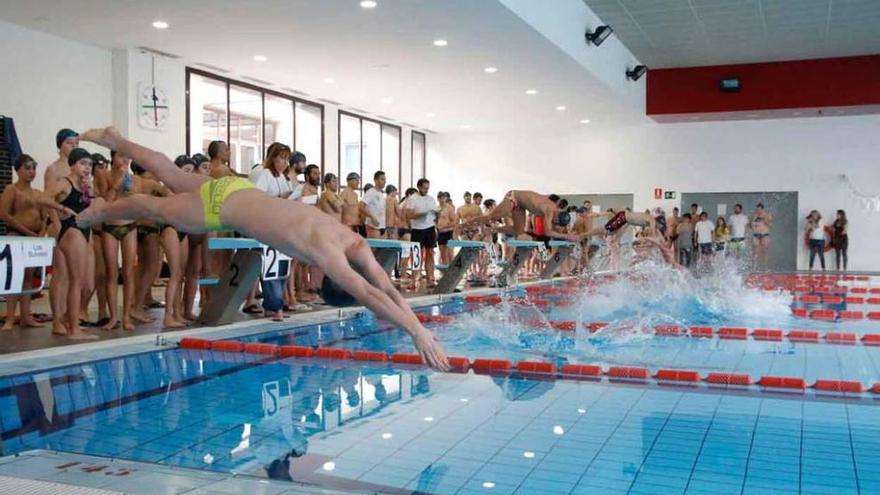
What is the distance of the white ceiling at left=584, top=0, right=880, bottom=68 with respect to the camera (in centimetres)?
1338

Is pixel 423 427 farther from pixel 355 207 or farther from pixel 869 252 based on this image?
pixel 869 252

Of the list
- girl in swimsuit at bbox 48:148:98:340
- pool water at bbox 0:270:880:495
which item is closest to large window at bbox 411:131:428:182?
girl in swimsuit at bbox 48:148:98:340

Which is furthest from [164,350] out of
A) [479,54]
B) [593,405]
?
[479,54]

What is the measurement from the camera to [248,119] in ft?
54.1

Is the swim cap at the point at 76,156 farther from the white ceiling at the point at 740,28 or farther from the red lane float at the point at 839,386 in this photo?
the white ceiling at the point at 740,28

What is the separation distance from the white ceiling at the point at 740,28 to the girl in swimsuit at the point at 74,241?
31.5 ft

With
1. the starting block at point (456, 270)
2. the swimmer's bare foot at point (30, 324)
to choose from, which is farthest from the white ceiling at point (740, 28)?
the swimmer's bare foot at point (30, 324)

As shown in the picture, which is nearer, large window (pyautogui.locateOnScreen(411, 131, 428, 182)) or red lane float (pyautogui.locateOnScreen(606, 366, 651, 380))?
red lane float (pyautogui.locateOnScreen(606, 366, 651, 380))

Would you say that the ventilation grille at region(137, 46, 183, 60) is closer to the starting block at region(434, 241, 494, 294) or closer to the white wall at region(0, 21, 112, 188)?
the white wall at region(0, 21, 112, 188)

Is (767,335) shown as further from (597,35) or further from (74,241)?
(597,35)

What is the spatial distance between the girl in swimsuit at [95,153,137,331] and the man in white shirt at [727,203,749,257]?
1611cm

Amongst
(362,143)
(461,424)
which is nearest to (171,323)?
(461,424)

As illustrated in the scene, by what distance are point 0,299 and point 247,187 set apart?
234 inches

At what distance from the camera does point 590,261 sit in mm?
18422
